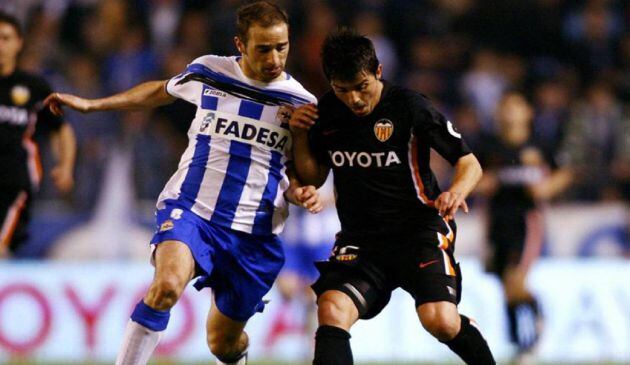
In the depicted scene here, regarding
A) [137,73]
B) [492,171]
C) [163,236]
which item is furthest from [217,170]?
[137,73]

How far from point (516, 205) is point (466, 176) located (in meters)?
4.13

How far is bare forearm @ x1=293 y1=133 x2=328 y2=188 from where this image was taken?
7305 mm

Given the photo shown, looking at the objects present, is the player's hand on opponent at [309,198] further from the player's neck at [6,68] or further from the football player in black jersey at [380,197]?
the player's neck at [6,68]

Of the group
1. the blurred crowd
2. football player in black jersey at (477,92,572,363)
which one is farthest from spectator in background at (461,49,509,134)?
football player in black jersey at (477,92,572,363)

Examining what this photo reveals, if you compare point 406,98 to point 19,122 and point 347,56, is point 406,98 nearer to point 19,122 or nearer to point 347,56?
point 347,56

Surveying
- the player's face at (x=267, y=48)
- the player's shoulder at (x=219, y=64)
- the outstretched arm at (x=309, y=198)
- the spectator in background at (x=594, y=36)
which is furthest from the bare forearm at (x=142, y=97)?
the spectator in background at (x=594, y=36)

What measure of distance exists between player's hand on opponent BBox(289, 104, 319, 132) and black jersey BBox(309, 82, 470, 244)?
49mm

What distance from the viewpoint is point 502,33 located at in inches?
613

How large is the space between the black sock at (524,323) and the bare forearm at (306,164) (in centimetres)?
394

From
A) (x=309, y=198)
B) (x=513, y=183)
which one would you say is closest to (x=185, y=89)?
(x=309, y=198)

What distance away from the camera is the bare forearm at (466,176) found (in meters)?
6.80

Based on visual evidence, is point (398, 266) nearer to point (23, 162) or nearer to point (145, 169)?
point (23, 162)

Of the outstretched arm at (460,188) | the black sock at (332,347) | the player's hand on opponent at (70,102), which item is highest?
the player's hand on opponent at (70,102)

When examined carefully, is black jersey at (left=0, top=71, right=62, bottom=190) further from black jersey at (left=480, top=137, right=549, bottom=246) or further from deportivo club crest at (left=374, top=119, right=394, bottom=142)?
black jersey at (left=480, top=137, right=549, bottom=246)
